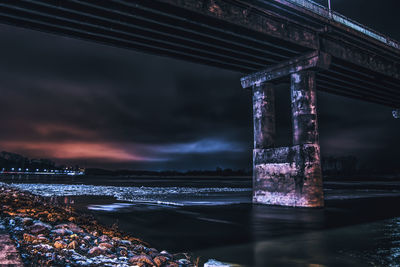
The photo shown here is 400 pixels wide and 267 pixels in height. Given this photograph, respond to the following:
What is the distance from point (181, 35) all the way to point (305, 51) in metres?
6.86

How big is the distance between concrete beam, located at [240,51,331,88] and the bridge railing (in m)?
1.88

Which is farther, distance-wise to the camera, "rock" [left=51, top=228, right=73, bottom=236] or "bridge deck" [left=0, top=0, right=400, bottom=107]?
"bridge deck" [left=0, top=0, right=400, bottom=107]

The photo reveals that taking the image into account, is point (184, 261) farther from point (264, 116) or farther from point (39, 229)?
point (264, 116)

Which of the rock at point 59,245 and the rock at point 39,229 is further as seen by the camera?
the rock at point 39,229

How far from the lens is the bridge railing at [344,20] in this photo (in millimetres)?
14836

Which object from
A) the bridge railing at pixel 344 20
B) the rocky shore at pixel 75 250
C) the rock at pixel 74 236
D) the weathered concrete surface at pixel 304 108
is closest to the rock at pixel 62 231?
the rocky shore at pixel 75 250

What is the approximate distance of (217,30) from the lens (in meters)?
13.7

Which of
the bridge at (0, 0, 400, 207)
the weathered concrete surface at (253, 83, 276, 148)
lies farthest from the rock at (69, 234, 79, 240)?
the weathered concrete surface at (253, 83, 276, 148)

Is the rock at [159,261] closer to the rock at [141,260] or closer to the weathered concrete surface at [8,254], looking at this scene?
the rock at [141,260]

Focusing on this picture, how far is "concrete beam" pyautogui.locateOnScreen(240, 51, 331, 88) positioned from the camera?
16.1 meters

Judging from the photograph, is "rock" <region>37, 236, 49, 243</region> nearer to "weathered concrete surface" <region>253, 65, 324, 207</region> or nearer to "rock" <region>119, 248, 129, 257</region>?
"rock" <region>119, 248, 129, 257</region>

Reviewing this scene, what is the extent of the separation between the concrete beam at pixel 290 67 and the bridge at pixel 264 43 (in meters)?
0.05

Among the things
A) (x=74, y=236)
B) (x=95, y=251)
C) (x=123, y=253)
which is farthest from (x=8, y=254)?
(x=74, y=236)

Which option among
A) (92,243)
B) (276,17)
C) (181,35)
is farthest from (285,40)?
(92,243)
